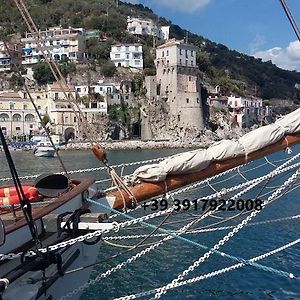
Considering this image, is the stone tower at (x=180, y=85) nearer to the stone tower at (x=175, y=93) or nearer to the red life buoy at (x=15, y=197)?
the stone tower at (x=175, y=93)

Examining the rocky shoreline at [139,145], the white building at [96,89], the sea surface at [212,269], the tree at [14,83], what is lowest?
the rocky shoreline at [139,145]

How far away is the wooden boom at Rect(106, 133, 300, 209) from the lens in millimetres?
4875

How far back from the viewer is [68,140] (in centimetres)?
6769

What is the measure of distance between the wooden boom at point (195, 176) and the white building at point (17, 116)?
208ft

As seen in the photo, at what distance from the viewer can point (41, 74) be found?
248 feet

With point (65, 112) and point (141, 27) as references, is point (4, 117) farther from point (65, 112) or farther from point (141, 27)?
point (141, 27)

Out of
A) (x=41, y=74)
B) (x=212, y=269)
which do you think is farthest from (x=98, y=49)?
(x=212, y=269)

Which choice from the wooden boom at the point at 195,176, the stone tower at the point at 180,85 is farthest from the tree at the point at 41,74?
the wooden boom at the point at 195,176

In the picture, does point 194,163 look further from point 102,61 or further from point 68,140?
point 102,61

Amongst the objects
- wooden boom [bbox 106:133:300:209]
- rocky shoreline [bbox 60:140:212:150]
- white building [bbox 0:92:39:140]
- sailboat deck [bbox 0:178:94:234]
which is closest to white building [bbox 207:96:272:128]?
rocky shoreline [bbox 60:140:212:150]

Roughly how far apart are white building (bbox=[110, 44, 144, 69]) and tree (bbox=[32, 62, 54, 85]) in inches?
407

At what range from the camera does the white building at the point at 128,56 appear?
79438 mm

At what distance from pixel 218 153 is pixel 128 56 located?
76035mm

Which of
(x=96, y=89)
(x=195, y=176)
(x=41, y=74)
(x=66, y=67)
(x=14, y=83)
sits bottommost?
(x=195, y=176)
